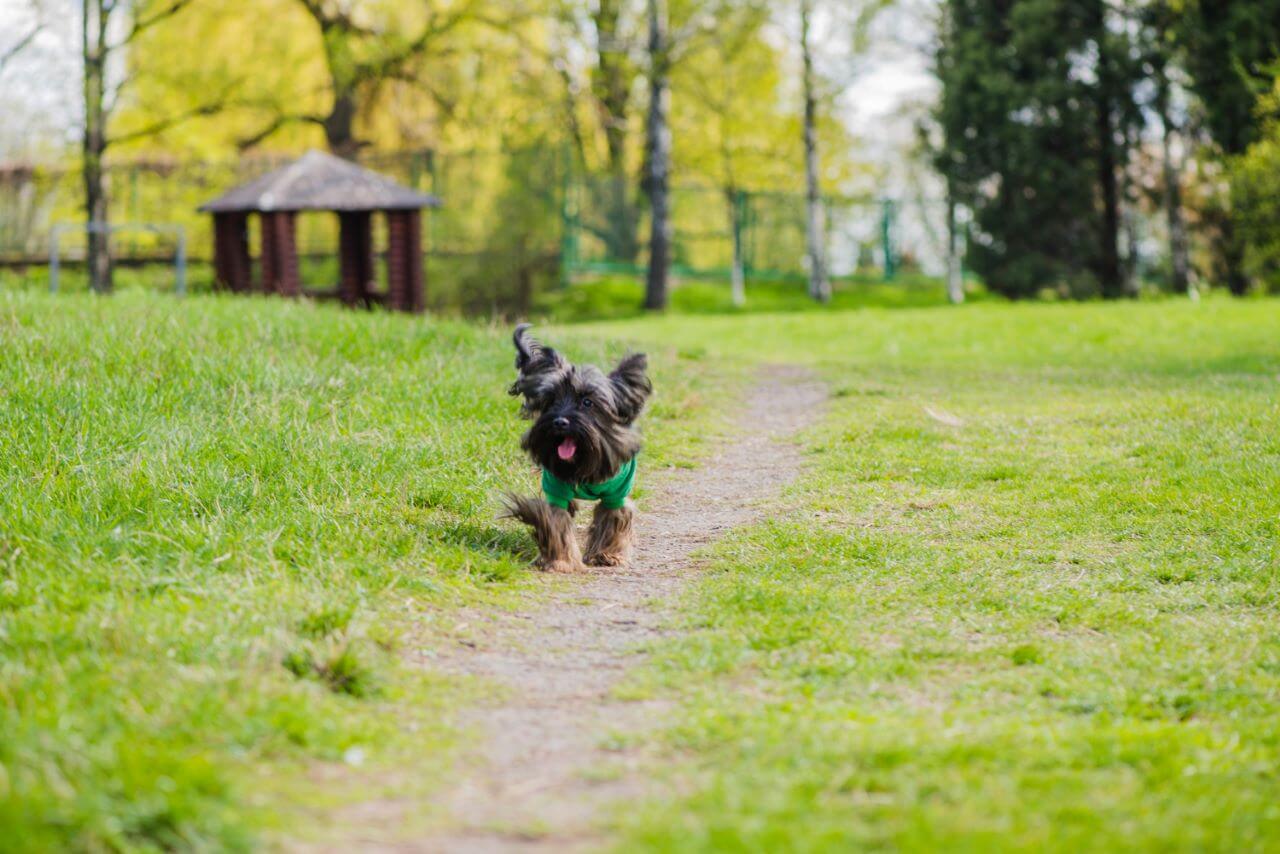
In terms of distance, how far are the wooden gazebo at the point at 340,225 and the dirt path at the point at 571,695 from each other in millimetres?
18059

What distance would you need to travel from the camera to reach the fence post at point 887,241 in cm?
3534

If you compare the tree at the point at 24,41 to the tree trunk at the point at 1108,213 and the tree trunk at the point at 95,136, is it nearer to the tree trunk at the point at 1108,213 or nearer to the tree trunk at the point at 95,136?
the tree trunk at the point at 95,136

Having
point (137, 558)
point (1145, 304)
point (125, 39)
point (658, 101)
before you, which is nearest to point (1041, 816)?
point (137, 558)

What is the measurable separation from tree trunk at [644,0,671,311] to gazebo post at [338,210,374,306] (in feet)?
20.8

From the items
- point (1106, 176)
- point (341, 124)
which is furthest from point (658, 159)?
point (341, 124)

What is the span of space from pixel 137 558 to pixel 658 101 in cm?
2484

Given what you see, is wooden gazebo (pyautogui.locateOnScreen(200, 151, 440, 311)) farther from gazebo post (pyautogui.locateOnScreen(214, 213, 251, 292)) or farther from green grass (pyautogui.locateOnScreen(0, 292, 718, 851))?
green grass (pyautogui.locateOnScreen(0, 292, 718, 851))

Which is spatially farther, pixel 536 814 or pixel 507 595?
pixel 507 595

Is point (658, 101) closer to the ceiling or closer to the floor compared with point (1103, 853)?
closer to the ceiling

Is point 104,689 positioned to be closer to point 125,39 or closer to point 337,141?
point 125,39

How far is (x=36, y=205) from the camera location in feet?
114

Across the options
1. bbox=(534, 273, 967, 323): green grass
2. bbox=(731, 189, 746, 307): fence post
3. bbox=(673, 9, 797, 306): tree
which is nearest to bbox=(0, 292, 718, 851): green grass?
bbox=(534, 273, 967, 323): green grass

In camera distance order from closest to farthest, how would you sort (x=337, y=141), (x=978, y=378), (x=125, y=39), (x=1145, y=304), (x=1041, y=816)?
(x=1041, y=816)
(x=978, y=378)
(x=1145, y=304)
(x=125, y=39)
(x=337, y=141)

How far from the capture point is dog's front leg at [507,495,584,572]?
698 centimetres
